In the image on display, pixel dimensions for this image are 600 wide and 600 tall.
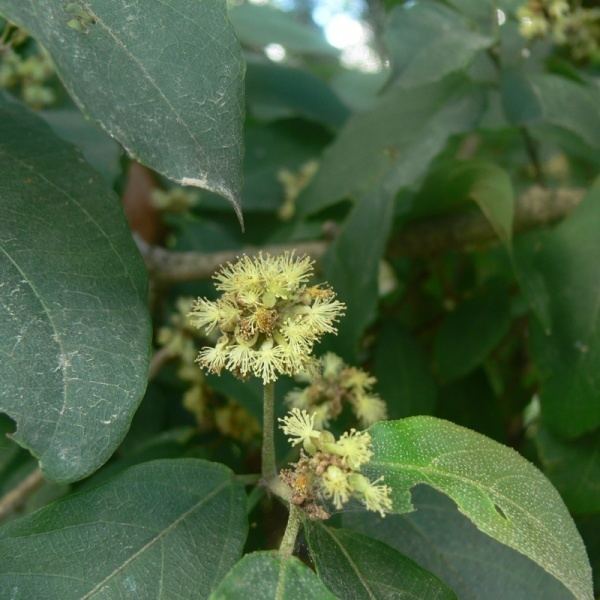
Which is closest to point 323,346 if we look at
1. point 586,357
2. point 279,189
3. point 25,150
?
point 586,357

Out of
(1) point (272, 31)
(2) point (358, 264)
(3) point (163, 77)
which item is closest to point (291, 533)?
(3) point (163, 77)

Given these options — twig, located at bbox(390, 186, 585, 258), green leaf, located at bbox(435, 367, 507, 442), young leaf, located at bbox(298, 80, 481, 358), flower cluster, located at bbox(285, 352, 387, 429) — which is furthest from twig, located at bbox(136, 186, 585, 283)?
flower cluster, located at bbox(285, 352, 387, 429)

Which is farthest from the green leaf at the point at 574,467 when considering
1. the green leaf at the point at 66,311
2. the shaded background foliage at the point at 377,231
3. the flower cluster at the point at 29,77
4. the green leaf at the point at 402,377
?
the flower cluster at the point at 29,77

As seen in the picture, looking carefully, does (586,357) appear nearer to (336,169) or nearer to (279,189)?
(336,169)

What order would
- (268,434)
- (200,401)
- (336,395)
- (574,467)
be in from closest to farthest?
(268,434) → (336,395) → (574,467) → (200,401)

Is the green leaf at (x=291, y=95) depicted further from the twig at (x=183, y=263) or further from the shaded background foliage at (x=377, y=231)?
the twig at (x=183, y=263)

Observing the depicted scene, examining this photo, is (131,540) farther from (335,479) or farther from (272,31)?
(272,31)
